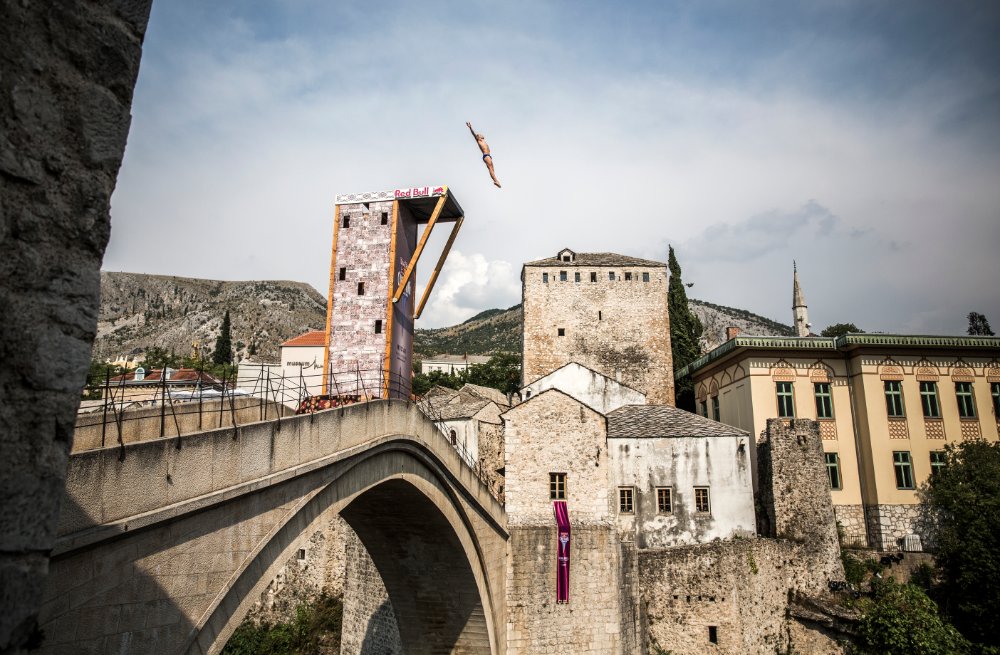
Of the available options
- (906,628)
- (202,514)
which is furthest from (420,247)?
(906,628)

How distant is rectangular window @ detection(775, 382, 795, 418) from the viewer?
27.8 metres

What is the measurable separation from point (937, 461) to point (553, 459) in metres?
16.9

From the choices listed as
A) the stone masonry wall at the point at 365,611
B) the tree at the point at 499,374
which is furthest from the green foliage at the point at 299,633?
the tree at the point at 499,374

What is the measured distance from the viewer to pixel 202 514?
7.69 metres

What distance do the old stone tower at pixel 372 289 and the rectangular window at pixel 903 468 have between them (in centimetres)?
2189

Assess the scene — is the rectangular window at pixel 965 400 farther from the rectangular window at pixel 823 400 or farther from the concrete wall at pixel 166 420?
the concrete wall at pixel 166 420

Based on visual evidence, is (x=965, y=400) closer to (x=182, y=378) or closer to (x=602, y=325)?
(x=602, y=325)

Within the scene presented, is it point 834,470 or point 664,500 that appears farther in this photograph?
point 834,470

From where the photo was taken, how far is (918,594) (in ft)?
74.1

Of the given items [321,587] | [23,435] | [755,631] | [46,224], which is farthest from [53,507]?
[321,587]

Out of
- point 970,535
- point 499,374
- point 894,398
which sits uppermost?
point 499,374

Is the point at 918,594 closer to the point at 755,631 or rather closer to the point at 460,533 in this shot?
the point at 755,631

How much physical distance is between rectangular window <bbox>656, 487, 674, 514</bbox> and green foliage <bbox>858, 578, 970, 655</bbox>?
23.5 feet

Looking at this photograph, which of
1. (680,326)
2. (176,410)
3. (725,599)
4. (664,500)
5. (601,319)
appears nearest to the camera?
(176,410)
